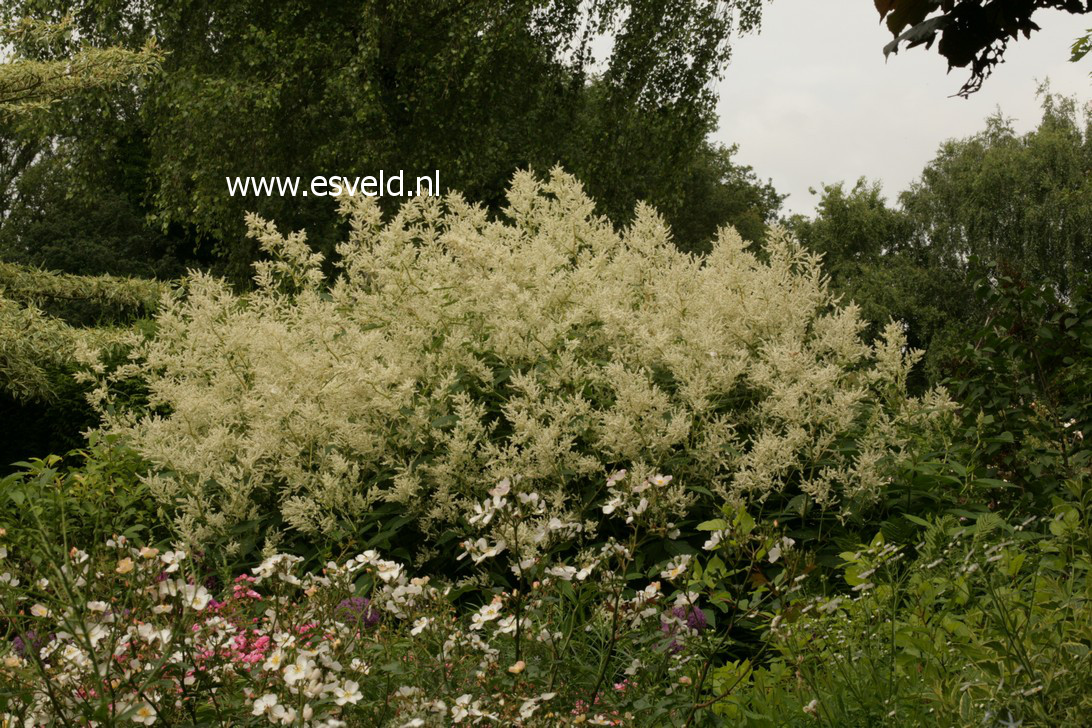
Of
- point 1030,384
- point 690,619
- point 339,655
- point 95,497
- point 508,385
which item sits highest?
point 1030,384

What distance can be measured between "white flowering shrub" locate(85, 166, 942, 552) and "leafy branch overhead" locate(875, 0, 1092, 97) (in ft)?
5.56

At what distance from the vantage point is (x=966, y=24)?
219 cm

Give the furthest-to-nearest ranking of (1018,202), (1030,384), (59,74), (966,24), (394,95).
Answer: (1018,202)
(394,95)
(59,74)
(1030,384)
(966,24)

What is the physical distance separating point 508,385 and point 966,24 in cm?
255

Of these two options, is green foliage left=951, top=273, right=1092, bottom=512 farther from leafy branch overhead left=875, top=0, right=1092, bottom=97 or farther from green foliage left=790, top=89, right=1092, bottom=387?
green foliage left=790, top=89, right=1092, bottom=387

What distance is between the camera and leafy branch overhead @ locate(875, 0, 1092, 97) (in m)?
2.10

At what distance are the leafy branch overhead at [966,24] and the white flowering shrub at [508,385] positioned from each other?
1695mm

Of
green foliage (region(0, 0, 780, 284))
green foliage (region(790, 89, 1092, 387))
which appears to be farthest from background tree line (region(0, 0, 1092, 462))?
green foliage (region(790, 89, 1092, 387))

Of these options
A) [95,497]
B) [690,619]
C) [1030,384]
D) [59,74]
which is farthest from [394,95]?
[690,619]

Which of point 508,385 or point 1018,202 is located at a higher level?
point 1018,202

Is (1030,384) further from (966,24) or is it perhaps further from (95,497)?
(95,497)

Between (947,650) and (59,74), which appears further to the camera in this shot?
(59,74)

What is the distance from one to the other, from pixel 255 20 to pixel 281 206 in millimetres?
3012

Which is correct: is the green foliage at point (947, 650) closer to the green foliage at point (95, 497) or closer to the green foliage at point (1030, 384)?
the green foliage at point (1030, 384)
